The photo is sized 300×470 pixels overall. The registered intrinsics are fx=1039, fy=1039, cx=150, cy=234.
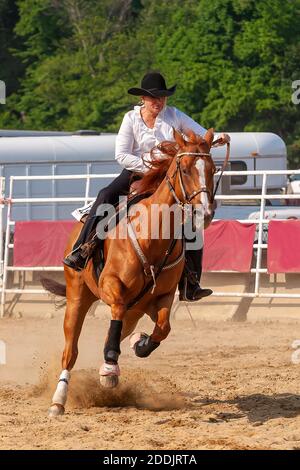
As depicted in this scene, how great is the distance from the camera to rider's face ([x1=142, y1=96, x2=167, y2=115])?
7852 millimetres

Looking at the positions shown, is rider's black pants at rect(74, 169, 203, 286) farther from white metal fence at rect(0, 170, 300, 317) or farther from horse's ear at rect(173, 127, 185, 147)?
white metal fence at rect(0, 170, 300, 317)

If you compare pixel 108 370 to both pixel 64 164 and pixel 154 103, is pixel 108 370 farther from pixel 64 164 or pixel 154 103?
pixel 64 164

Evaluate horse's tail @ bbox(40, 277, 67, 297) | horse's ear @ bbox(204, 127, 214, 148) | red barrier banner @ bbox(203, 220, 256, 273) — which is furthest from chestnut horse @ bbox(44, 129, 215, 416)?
red barrier banner @ bbox(203, 220, 256, 273)

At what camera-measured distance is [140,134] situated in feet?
26.2

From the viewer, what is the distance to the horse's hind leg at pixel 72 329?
7.81m

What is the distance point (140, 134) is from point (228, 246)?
Result: 5.72 meters

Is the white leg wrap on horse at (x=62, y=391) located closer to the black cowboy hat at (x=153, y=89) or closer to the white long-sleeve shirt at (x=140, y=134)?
the white long-sleeve shirt at (x=140, y=134)

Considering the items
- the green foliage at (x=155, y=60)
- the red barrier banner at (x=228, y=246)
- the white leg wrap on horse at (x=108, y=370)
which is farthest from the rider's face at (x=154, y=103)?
the green foliage at (x=155, y=60)

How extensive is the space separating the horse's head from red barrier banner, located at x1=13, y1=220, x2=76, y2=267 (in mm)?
7107

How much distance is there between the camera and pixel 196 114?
36.3 meters
